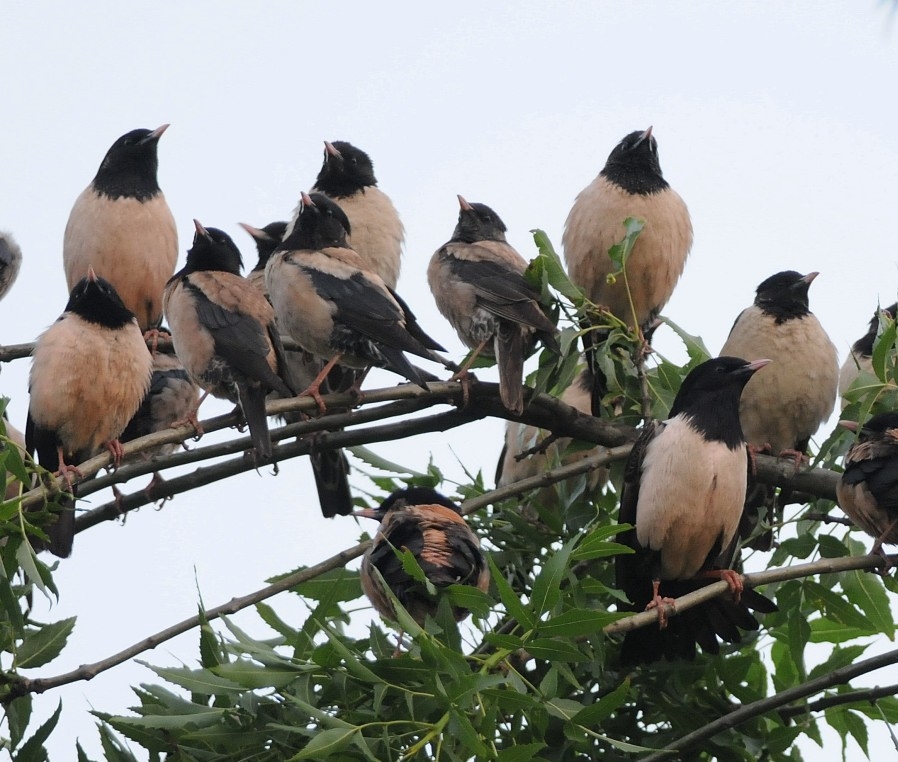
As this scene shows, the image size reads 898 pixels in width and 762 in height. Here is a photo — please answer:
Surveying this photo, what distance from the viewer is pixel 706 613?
5707 mm

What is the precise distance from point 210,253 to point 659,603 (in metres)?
3.37

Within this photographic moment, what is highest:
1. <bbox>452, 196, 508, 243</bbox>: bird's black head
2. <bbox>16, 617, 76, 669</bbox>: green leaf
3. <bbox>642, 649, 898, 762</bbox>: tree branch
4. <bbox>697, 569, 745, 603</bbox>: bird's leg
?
<bbox>452, 196, 508, 243</bbox>: bird's black head

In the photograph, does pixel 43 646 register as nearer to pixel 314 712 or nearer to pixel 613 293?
pixel 314 712

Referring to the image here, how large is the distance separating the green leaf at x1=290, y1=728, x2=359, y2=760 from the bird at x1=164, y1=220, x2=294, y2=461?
2145mm

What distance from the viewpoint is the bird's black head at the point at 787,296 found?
25.1 ft

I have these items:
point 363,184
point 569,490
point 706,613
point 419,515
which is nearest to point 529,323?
point 569,490

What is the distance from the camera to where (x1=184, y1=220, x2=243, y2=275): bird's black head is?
24.6 ft

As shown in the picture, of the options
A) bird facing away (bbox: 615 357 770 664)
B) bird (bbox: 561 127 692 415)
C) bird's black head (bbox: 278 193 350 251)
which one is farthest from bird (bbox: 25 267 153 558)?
bird (bbox: 561 127 692 415)

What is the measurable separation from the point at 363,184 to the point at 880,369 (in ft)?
13.7

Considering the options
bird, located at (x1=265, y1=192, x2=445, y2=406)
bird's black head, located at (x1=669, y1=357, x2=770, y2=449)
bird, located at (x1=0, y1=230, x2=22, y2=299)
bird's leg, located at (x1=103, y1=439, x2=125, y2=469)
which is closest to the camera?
bird's leg, located at (x1=103, y1=439, x2=125, y2=469)

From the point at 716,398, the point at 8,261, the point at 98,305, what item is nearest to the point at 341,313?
the point at 98,305

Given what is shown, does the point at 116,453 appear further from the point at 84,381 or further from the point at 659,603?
the point at 659,603

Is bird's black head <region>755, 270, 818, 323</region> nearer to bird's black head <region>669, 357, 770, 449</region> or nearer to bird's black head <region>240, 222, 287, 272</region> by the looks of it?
bird's black head <region>669, 357, 770, 449</region>

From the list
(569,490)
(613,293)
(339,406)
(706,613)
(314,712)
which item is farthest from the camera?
(613,293)
